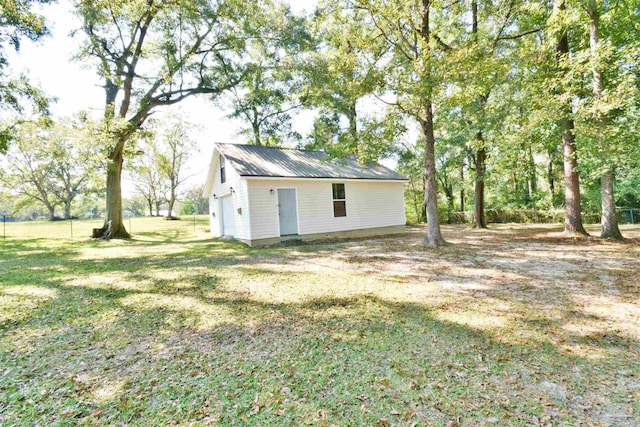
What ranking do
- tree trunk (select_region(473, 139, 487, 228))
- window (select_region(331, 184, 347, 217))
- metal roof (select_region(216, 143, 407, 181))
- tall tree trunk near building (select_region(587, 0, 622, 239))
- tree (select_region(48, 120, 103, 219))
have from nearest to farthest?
tall tree trunk near building (select_region(587, 0, 622, 239)) → metal roof (select_region(216, 143, 407, 181)) → tree (select_region(48, 120, 103, 219)) → window (select_region(331, 184, 347, 217)) → tree trunk (select_region(473, 139, 487, 228))

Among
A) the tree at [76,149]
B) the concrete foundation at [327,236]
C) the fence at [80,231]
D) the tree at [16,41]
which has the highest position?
the tree at [16,41]

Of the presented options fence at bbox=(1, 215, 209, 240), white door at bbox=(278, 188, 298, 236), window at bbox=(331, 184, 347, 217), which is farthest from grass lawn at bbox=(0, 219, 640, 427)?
fence at bbox=(1, 215, 209, 240)

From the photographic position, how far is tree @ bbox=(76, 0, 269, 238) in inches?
465

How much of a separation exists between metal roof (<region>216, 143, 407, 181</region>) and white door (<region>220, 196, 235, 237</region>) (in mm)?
2095

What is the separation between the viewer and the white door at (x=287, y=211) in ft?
37.0

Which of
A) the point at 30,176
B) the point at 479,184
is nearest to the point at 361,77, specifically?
the point at 479,184

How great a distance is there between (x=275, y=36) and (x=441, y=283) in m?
12.6

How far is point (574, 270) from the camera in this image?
223 inches

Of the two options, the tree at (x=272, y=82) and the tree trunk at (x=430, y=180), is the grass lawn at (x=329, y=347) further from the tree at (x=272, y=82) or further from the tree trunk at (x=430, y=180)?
the tree at (x=272, y=82)

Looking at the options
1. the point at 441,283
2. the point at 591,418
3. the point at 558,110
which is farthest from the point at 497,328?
the point at 558,110

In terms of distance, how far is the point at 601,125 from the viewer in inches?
317

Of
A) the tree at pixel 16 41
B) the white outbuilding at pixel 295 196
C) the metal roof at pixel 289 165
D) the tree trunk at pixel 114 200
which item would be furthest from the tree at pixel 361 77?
the tree trunk at pixel 114 200

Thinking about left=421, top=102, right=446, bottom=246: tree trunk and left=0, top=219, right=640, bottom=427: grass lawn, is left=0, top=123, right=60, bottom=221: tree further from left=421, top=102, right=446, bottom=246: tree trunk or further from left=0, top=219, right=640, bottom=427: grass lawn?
left=421, top=102, right=446, bottom=246: tree trunk

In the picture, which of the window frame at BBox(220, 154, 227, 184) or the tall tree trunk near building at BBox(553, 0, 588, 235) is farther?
the window frame at BBox(220, 154, 227, 184)
